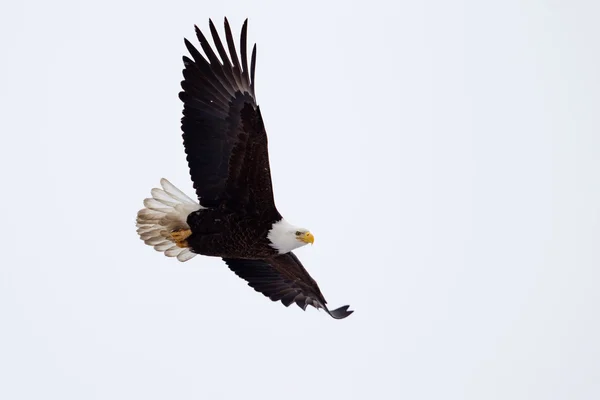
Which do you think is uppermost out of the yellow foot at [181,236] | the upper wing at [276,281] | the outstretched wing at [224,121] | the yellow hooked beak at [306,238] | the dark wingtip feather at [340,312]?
the outstretched wing at [224,121]

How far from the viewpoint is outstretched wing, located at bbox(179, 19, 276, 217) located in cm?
917

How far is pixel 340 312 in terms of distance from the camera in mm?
10320

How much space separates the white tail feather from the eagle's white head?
0.78m

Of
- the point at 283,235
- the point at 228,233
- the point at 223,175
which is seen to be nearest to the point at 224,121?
the point at 223,175

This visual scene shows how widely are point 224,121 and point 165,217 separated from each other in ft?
4.37

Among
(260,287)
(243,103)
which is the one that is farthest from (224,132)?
(260,287)

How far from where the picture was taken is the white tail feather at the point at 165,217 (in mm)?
9852

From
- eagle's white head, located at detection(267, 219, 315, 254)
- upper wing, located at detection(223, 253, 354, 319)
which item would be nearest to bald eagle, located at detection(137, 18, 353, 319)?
eagle's white head, located at detection(267, 219, 315, 254)

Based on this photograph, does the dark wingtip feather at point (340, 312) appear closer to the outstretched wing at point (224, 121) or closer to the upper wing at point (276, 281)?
the upper wing at point (276, 281)

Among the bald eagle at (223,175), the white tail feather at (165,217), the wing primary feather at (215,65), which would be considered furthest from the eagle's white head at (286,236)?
the wing primary feather at (215,65)

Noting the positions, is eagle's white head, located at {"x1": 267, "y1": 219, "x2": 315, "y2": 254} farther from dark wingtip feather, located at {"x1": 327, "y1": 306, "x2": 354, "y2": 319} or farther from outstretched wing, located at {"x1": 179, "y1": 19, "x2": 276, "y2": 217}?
dark wingtip feather, located at {"x1": 327, "y1": 306, "x2": 354, "y2": 319}

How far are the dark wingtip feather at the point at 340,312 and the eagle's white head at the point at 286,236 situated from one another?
38.7 inches

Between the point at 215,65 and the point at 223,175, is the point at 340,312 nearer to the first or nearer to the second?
the point at 223,175

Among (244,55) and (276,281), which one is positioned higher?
(244,55)
